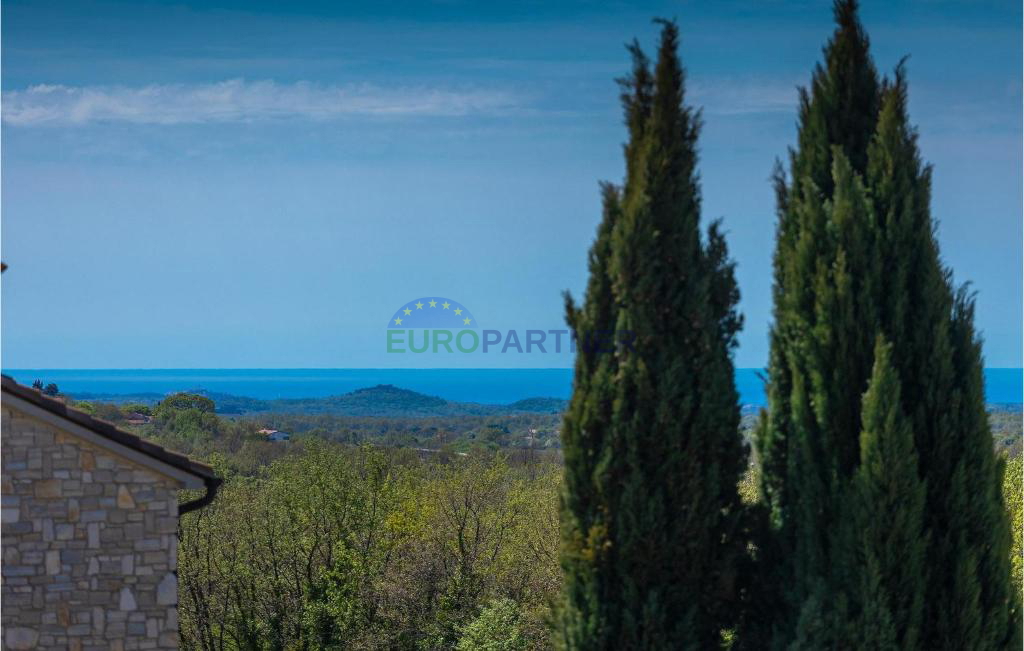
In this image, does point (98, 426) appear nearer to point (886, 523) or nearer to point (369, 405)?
point (886, 523)

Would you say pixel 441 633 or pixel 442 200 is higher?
pixel 442 200

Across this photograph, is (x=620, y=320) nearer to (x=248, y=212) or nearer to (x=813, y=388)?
(x=813, y=388)

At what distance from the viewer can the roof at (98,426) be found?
8.66 meters

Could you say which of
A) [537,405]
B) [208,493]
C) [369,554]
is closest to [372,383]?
[537,405]

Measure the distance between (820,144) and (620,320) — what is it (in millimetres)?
2151

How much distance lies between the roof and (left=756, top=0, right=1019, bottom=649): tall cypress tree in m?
4.91

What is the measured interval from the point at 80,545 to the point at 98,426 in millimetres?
1041

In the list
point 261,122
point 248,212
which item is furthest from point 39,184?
point 261,122

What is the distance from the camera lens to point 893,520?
24.7 ft

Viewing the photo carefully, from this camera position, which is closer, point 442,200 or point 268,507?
point 268,507

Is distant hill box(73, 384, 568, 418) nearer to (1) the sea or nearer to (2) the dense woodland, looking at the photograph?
(1) the sea

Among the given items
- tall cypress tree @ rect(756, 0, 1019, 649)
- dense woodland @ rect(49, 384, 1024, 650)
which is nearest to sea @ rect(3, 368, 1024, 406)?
dense woodland @ rect(49, 384, 1024, 650)

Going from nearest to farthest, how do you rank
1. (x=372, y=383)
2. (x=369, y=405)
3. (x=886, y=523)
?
(x=886, y=523), (x=369, y=405), (x=372, y=383)

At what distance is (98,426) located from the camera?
8695 mm
